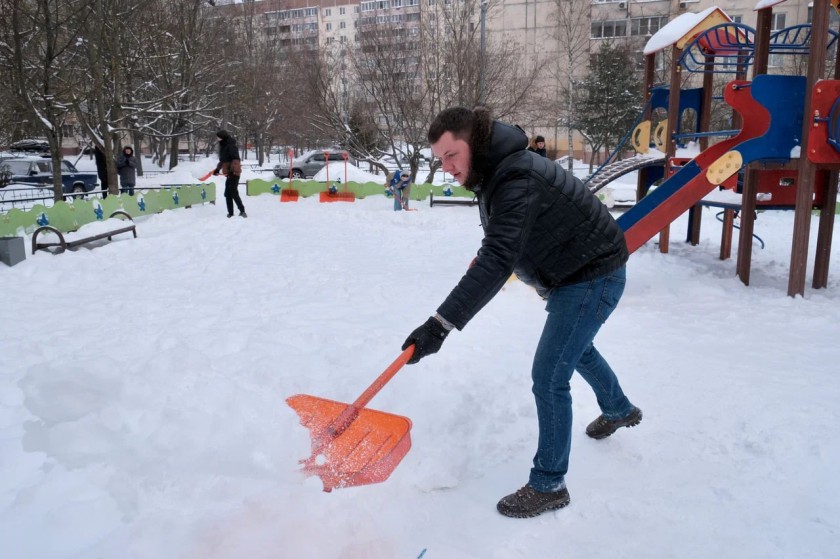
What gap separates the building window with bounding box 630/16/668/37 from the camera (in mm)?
35094

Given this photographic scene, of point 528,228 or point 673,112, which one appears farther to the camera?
point 673,112

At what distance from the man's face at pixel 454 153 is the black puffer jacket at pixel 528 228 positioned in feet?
0.10

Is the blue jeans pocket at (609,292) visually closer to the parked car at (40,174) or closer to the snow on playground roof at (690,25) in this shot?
the snow on playground roof at (690,25)

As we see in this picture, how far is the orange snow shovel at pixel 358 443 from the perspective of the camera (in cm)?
258

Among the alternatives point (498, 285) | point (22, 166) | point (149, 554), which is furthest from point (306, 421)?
point (22, 166)

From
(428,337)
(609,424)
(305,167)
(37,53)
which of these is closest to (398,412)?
(609,424)

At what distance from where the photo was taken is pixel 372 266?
789 cm

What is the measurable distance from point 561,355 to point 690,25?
7262 mm

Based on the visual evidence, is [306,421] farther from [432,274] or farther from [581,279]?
[432,274]

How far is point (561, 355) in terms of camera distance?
Answer: 8.14 feet

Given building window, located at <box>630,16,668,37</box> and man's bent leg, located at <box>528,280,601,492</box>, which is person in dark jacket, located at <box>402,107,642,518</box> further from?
building window, located at <box>630,16,668,37</box>

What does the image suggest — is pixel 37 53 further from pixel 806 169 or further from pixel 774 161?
pixel 806 169

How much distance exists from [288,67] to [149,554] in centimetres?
3628

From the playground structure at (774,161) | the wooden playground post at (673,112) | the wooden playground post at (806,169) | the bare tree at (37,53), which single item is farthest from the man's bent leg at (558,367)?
the bare tree at (37,53)
